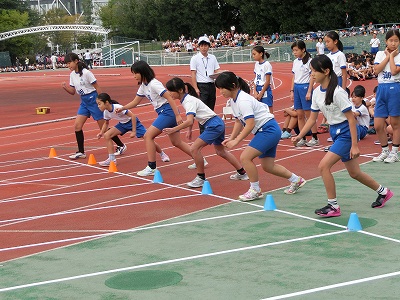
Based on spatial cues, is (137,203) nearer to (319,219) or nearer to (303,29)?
(319,219)

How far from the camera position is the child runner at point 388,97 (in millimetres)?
11837

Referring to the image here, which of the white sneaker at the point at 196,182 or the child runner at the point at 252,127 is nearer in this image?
the child runner at the point at 252,127

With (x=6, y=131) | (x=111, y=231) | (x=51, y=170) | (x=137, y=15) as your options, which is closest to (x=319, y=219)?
(x=111, y=231)

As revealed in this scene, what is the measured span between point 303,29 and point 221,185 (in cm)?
5482

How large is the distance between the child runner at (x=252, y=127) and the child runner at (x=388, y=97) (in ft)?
9.56

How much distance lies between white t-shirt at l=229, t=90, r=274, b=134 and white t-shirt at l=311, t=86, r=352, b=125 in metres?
0.90

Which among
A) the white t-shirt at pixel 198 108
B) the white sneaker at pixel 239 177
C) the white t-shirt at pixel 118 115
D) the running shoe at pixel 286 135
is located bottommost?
the white sneaker at pixel 239 177

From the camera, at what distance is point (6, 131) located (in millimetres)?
21719

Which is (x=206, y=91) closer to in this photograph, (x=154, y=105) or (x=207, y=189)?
(x=154, y=105)

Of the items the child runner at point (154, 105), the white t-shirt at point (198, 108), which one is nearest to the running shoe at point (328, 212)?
the white t-shirt at point (198, 108)

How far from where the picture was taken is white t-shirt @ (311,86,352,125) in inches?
339

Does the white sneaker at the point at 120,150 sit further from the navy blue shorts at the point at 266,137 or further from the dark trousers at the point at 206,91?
the navy blue shorts at the point at 266,137

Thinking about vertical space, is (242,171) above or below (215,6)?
below

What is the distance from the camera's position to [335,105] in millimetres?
8711
